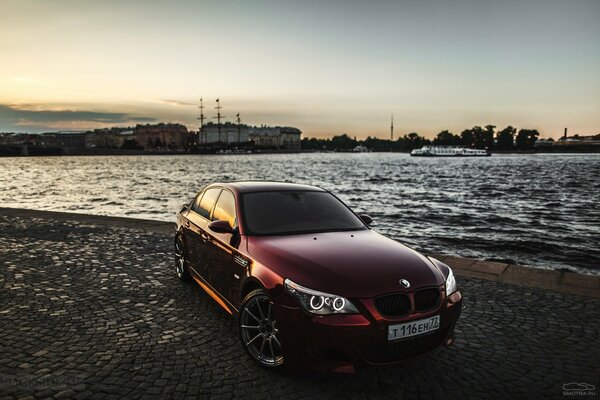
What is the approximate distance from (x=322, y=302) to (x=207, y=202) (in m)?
2.69

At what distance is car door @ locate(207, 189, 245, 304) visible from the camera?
4.08 meters

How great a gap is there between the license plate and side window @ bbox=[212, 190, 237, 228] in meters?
1.98

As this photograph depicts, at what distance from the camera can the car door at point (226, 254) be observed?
4.08 meters

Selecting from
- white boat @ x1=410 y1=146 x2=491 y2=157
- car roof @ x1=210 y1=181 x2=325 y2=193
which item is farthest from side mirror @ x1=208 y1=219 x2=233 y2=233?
white boat @ x1=410 y1=146 x2=491 y2=157

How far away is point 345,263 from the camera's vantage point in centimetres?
344

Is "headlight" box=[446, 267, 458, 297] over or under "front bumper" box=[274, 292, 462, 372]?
over

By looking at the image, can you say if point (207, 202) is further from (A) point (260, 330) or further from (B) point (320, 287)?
(B) point (320, 287)

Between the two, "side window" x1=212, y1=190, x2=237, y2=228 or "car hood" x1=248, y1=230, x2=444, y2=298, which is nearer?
"car hood" x1=248, y1=230, x2=444, y2=298

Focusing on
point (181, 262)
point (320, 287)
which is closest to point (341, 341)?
point (320, 287)

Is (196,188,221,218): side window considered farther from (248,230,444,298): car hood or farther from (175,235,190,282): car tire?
(248,230,444,298): car hood

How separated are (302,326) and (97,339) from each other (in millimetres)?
2287

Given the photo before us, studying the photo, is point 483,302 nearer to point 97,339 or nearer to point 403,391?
point 403,391

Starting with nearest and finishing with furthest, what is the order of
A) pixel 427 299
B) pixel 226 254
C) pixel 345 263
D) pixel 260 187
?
pixel 427 299 → pixel 345 263 → pixel 226 254 → pixel 260 187

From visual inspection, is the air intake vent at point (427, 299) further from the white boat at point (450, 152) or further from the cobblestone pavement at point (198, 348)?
the white boat at point (450, 152)
